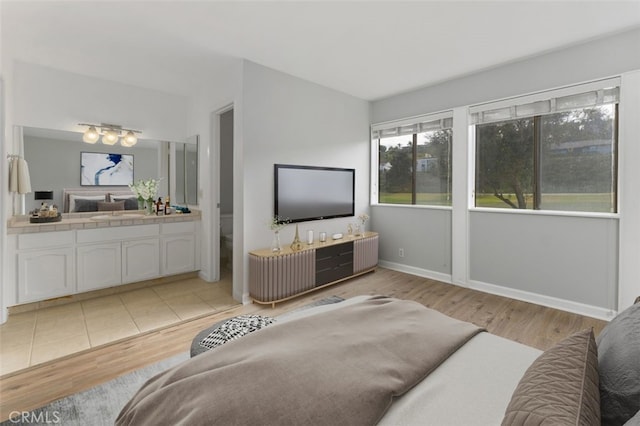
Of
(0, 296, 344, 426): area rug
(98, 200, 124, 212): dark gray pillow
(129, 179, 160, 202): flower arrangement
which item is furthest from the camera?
(129, 179, 160, 202): flower arrangement

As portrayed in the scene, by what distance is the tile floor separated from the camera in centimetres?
231

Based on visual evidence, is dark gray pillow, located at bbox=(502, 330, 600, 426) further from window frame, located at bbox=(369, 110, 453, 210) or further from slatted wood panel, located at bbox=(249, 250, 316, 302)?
window frame, located at bbox=(369, 110, 453, 210)

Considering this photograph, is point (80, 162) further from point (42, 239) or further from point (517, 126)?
point (517, 126)

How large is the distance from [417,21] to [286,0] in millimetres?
1121

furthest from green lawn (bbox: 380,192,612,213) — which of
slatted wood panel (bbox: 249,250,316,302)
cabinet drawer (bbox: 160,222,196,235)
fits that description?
cabinet drawer (bbox: 160,222,196,235)

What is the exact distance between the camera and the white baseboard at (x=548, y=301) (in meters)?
2.93

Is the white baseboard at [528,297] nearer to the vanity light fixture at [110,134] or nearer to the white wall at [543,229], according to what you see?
the white wall at [543,229]

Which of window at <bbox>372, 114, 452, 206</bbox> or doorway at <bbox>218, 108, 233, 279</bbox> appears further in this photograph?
doorway at <bbox>218, 108, 233, 279</bbox>

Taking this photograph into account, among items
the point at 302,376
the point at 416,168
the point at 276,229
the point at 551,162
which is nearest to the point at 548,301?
the point at 551,162

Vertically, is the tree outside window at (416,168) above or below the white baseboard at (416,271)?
above

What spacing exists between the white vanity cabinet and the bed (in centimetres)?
289

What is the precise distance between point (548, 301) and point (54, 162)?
→ 5809 mm

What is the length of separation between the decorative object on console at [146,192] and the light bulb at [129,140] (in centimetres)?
49

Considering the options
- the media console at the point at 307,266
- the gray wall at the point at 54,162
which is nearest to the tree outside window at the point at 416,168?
the media console at the point at 307,266
